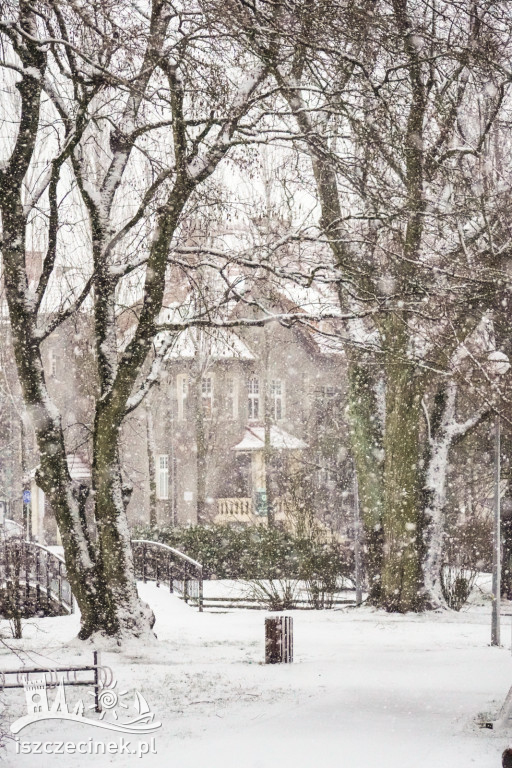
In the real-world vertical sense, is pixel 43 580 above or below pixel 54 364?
below

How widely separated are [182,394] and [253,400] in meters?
3.36

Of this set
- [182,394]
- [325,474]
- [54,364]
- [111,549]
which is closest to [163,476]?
[182,394]

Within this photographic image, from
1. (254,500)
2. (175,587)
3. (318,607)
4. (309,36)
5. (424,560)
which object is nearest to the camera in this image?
(309,36)

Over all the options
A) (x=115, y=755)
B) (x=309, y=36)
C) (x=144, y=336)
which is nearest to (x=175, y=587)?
(x=144, y=336)

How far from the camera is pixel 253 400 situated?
43750 mm

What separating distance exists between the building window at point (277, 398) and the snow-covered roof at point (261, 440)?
112 cm

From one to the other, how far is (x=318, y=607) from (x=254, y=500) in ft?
60.6

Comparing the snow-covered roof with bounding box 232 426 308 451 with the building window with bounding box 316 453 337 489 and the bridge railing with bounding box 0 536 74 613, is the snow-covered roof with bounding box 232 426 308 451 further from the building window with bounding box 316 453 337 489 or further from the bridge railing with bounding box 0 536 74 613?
the bridge railing with bounding box 0 536 74 613

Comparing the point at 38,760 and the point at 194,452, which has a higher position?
the point at 194,452

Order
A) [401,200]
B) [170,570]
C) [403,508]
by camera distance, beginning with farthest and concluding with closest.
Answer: [170,570] → [403,508] → [401,200]

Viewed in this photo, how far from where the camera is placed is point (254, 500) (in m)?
40.5

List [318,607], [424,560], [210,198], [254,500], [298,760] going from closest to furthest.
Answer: [298,760]
[210,198]
[424,560]
[318,607]
[254,500]

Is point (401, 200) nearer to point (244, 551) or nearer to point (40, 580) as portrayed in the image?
point (40, 580)

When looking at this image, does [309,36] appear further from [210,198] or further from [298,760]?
[298,760]
